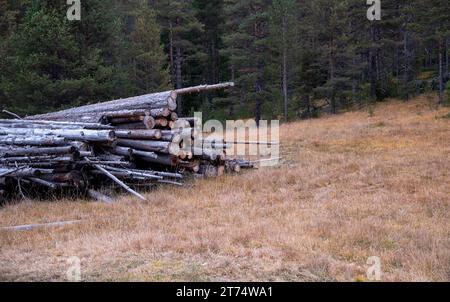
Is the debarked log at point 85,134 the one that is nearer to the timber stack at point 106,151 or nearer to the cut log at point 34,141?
the timber stack at point 106,151

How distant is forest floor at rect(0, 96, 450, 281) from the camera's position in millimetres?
5336

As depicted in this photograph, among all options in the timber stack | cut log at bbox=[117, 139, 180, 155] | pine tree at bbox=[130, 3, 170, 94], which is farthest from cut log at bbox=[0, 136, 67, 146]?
pine tree at bbox=[130, 3, 170, 94]

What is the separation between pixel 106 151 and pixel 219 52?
24596 millimetres

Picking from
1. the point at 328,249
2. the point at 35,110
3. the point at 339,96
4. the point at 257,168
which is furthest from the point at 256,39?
the point at 328,249

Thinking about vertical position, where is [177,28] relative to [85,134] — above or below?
above

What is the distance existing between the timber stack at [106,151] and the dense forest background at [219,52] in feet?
36.2

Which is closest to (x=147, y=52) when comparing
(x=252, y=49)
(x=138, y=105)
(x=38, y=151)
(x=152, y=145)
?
(x=252, y=49)

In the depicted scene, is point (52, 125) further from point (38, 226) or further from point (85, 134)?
point (38, 226)

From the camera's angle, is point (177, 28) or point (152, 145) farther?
point (177, 28)

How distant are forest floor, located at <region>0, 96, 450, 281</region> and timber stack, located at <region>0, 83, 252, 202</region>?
73cm

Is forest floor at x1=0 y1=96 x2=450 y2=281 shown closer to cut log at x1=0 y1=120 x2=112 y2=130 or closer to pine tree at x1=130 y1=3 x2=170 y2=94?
cut log at x1=0 y1=120 x2=112 y2=130

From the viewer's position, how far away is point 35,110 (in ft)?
79.2

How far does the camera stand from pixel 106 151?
1152 cm
